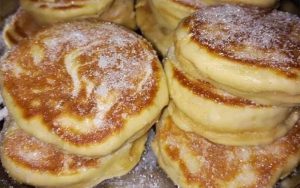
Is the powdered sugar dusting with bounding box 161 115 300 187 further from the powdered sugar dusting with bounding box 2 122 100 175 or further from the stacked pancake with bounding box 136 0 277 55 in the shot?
the stacked pancake with bounding box 136 0 277 55

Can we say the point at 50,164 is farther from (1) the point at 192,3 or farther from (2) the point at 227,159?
(1) the point at 192,3

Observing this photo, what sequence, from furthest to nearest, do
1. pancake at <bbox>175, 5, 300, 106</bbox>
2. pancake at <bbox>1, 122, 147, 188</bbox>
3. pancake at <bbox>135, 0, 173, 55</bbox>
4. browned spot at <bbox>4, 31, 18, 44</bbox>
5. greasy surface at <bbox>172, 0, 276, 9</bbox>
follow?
browned spot at <bbox>4, 31, 18, 44</bbox>
pancake at <bbox>135, 0, 173, 55</bbox>
greasy surface at <bbox>172, 0, 276, 9</bbox>
pancake at <bbox>1, 122, 147, 188</bbox>
pancake at <bbox>175, 5, 300, 106</bbox>

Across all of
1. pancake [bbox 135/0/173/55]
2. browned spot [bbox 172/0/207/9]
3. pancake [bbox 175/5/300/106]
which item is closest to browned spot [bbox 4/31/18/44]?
pancake [bbox 135/0/173/55]

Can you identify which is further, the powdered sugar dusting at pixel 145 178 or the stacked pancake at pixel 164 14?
the stacked pancake at pixel 164 14

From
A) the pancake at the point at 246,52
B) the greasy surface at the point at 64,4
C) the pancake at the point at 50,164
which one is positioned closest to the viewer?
the pancake at the point at 246,52

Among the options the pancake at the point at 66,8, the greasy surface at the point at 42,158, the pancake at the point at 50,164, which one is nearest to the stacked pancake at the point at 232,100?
the pancake at the point at 50,164

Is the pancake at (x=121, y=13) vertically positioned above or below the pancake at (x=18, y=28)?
above

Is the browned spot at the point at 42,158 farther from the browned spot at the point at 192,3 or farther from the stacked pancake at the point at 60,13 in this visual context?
the browned spot at the point at 192,3

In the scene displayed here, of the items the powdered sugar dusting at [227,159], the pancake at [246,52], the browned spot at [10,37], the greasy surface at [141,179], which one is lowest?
the greasy surface at [141,179]
